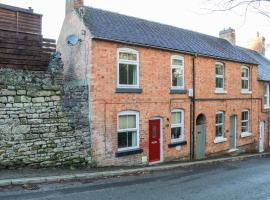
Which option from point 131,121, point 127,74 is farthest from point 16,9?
point 131,121

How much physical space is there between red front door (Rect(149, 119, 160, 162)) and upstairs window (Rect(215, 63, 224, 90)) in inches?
243

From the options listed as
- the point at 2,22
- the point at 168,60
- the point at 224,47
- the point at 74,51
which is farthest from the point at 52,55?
the point at 224,47

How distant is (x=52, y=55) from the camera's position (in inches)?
554

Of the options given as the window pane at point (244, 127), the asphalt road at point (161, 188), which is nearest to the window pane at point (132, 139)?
the asphalt road at point (161, 188)

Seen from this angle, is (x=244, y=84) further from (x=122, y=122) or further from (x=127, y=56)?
(x=122, y=122)

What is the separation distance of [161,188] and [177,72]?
27.8 ft

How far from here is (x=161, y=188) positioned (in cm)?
1096

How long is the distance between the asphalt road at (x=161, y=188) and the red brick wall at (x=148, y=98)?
228cm

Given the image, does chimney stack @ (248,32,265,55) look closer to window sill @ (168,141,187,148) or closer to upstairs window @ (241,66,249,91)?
upstairs window @ (241,66,249,91)

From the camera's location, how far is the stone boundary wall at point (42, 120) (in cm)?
1152

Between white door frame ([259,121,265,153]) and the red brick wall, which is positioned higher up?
the red brick wall

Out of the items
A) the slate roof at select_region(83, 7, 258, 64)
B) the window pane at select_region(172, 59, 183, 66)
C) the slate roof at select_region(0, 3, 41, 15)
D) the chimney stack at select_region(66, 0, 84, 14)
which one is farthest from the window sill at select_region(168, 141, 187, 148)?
the slate roof at select_region(0, 3, 41, 15)

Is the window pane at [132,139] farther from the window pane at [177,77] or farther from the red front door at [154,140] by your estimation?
the window pane at [177,77]

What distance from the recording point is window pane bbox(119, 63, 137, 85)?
15148 millimetres
